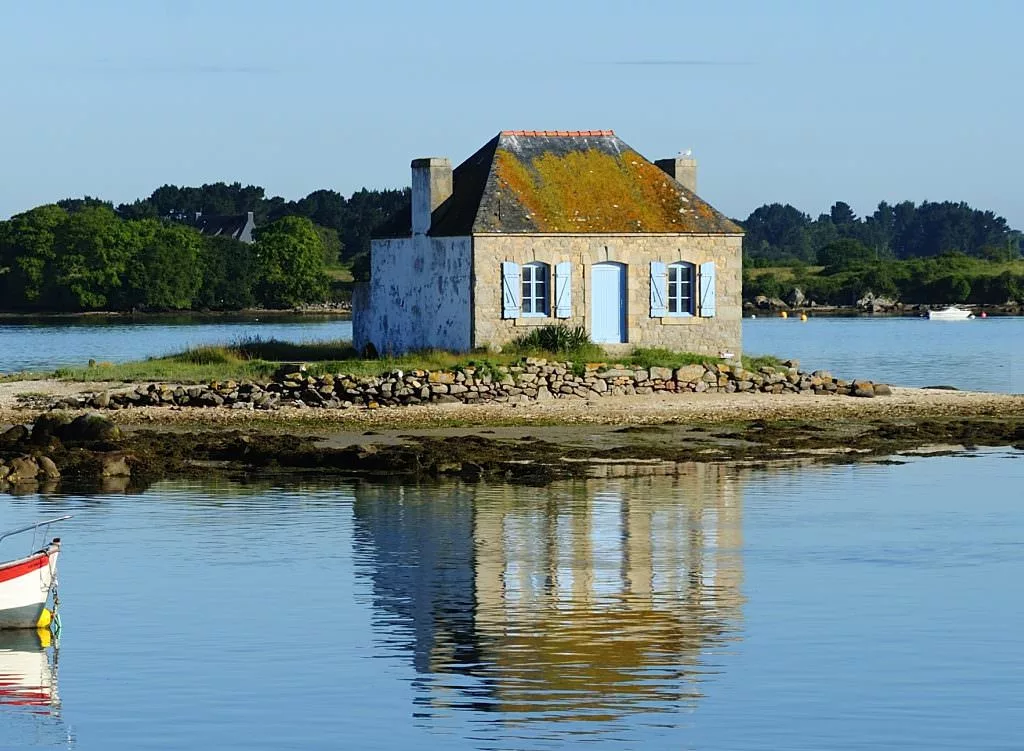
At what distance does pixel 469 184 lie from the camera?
126 ft

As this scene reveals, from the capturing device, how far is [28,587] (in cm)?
1530

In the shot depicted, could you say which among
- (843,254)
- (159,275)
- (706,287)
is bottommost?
(706,287)

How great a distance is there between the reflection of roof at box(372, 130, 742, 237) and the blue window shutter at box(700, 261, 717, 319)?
0.71 meters

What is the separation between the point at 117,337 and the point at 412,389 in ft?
157

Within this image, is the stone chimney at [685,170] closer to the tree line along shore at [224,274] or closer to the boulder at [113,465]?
the boulder at [113,465]

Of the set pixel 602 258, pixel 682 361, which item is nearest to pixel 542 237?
pixel 602 258

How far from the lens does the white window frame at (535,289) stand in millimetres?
36812

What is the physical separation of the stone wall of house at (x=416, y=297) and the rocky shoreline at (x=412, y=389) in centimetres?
282

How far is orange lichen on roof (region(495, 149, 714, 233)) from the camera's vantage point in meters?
37.3

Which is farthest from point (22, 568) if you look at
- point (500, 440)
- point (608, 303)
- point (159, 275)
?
point (159, 275)

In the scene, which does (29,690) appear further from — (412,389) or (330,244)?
(330,244)

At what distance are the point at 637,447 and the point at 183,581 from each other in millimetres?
11744

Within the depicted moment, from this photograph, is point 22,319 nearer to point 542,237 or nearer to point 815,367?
point 815,367

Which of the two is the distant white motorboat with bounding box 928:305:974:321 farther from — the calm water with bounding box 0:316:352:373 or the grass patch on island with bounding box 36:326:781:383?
the grass patch on island with bounding box 36:326:781:383
